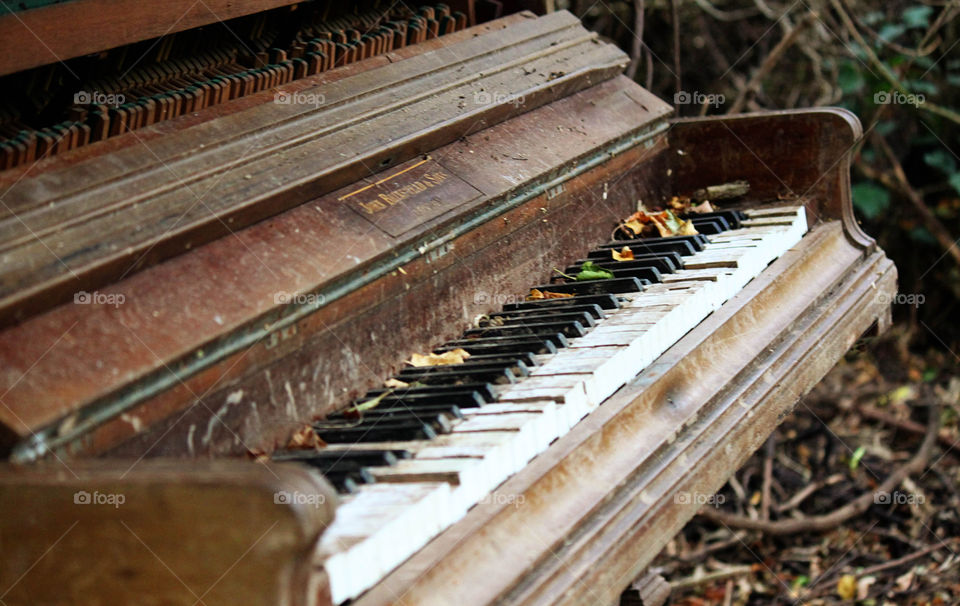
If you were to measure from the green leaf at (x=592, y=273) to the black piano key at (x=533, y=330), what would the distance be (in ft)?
1.41

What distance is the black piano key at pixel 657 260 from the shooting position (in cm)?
300

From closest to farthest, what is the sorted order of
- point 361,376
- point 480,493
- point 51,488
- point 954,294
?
point 51,488 → point 480,493 → point 361,376 → point 954,294

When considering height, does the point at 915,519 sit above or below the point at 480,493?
below

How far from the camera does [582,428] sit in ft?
7.18

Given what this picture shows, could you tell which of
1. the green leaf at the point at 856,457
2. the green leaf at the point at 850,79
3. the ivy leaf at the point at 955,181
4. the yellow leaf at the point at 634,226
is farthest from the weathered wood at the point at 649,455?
the green leaf at the point at 850,79

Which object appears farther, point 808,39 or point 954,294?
point 808,39

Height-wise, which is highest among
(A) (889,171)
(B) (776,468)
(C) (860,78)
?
(C) (860,78)

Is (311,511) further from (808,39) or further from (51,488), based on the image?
(808,39)

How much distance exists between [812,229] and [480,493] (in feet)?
6.52

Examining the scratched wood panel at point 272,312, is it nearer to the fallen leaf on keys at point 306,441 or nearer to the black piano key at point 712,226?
the fallen leaf on keys at point 306,441

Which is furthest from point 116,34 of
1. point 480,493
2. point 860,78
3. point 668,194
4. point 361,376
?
point 860,78

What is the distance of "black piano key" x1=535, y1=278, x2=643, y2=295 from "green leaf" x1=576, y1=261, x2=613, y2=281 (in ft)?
0.13

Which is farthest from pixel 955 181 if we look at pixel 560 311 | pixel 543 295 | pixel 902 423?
pixel 560 311

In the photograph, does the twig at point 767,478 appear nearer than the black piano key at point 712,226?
No
